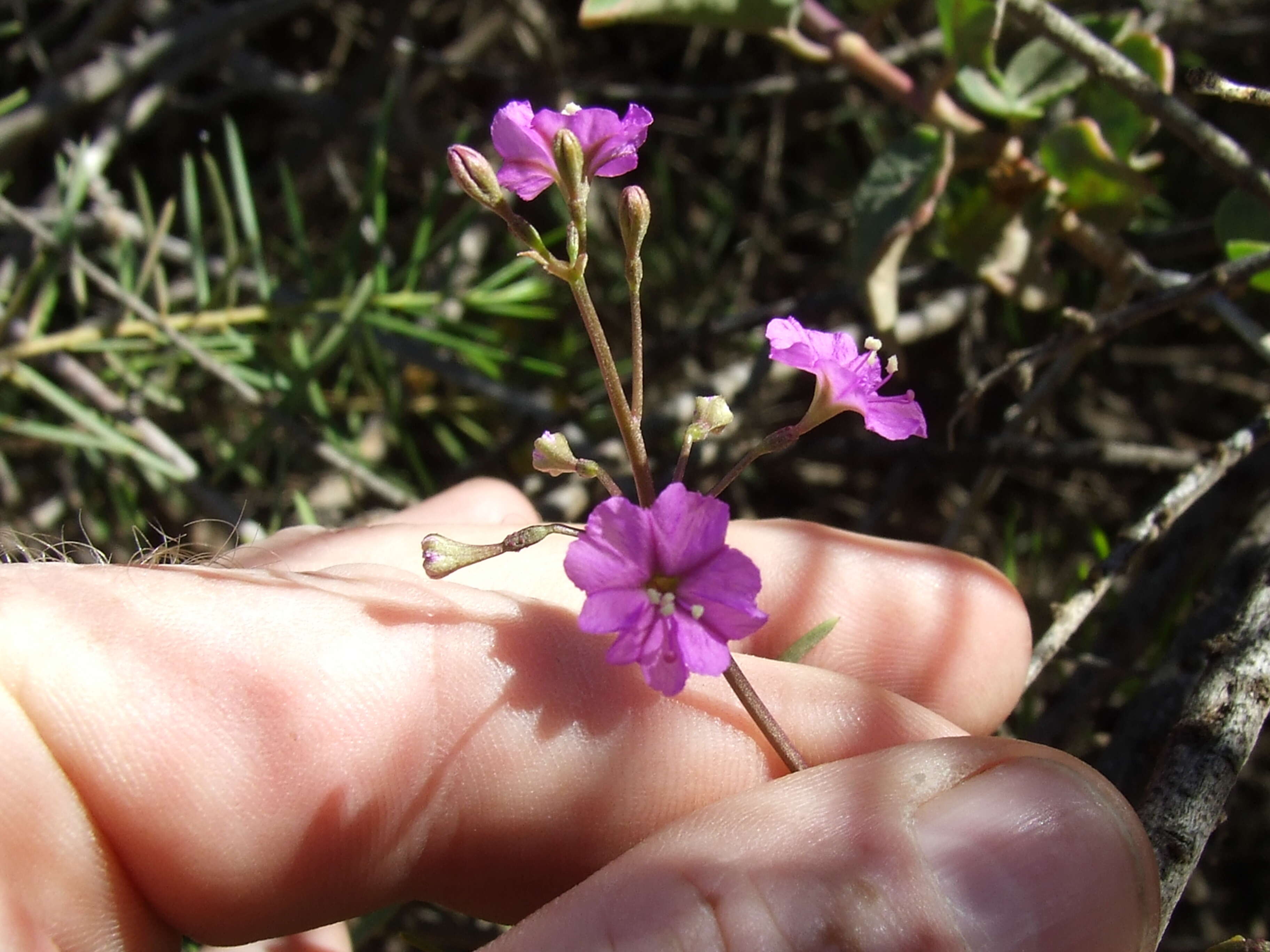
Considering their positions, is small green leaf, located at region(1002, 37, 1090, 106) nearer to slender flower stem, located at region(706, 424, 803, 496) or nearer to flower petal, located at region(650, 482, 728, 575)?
slender flower stem, located at region(706, 424, 803, 496)

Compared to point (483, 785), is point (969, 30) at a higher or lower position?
higher

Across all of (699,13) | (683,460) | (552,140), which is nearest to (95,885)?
(683,460)

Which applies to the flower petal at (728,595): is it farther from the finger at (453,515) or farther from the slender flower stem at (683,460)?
the finger at (453,515)

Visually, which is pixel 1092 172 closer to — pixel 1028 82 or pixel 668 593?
pixel 1028 82

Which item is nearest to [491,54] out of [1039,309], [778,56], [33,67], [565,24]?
[565,24]

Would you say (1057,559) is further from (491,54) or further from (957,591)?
(491,54)

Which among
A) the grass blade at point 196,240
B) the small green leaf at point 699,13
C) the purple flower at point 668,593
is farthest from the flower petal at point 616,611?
the grass blade at point 196,240
